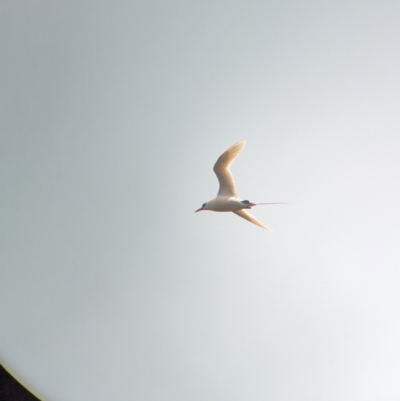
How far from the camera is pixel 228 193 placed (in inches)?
392

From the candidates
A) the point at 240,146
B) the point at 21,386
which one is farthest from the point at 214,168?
the point at 21,386

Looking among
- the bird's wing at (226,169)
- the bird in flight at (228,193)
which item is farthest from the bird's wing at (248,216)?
the bird's wing at (226,169)

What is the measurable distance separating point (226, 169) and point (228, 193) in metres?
0.78

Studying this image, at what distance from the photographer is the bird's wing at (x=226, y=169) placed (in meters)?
9.52

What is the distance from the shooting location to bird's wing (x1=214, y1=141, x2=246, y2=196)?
9.52 m

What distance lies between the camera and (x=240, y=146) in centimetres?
953

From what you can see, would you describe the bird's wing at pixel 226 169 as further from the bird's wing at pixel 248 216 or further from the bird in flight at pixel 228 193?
the bird's wing at pixel 248 216

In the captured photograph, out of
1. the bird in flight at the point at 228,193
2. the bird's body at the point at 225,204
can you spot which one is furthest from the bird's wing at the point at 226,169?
the bird's body at the point at 225,204

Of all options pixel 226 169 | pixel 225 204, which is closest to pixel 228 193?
pixel 225 204

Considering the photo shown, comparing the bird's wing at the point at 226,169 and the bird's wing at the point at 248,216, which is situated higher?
the bird's wing at the point at 226,169

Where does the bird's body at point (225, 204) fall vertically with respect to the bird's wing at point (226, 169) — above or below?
below

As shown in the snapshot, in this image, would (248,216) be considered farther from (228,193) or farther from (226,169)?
(226,169)

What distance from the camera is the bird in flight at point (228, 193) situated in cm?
951

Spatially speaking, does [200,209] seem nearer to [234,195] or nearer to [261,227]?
[234,195]
